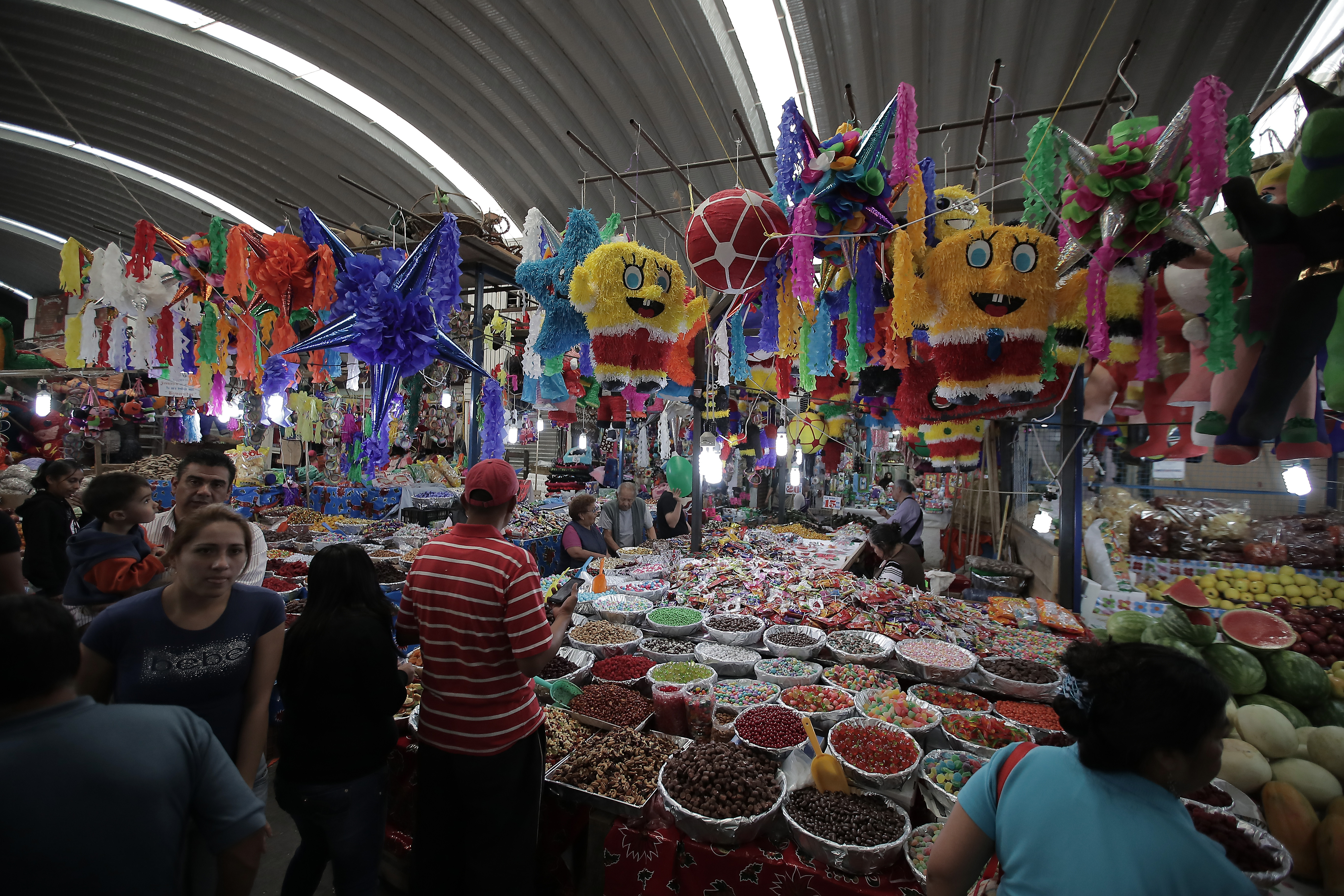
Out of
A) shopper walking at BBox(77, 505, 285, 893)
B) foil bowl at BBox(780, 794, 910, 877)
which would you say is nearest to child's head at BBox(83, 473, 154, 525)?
shopper walking at BBox(77, 505, 285, 893)

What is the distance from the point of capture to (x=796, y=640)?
310cm

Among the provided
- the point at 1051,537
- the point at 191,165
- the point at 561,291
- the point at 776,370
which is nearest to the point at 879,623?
the point at 776,370

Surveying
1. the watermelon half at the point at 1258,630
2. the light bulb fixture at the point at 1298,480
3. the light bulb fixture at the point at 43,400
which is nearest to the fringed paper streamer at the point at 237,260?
the watermelon half at the point at 1258,630

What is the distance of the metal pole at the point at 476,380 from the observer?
4.19 metres

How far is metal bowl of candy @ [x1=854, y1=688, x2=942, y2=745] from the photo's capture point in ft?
7.19

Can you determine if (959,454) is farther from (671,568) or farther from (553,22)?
(553,22)

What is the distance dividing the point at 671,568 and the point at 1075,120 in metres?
7.29

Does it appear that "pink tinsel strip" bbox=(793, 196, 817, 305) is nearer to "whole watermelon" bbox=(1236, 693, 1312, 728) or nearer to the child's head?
"whole watermelon" bbox=(1236, 693, 1312, 728)

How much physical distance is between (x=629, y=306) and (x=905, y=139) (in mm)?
1473

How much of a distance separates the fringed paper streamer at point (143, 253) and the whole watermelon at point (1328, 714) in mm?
7024

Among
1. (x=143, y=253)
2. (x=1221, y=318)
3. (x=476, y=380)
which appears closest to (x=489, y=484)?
(x=1221, y=318)

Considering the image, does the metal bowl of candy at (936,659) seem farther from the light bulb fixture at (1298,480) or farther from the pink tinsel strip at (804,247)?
the pink tinsel strip at (804,247)

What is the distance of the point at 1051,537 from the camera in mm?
5684

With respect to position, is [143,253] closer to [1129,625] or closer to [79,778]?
[79,778]
